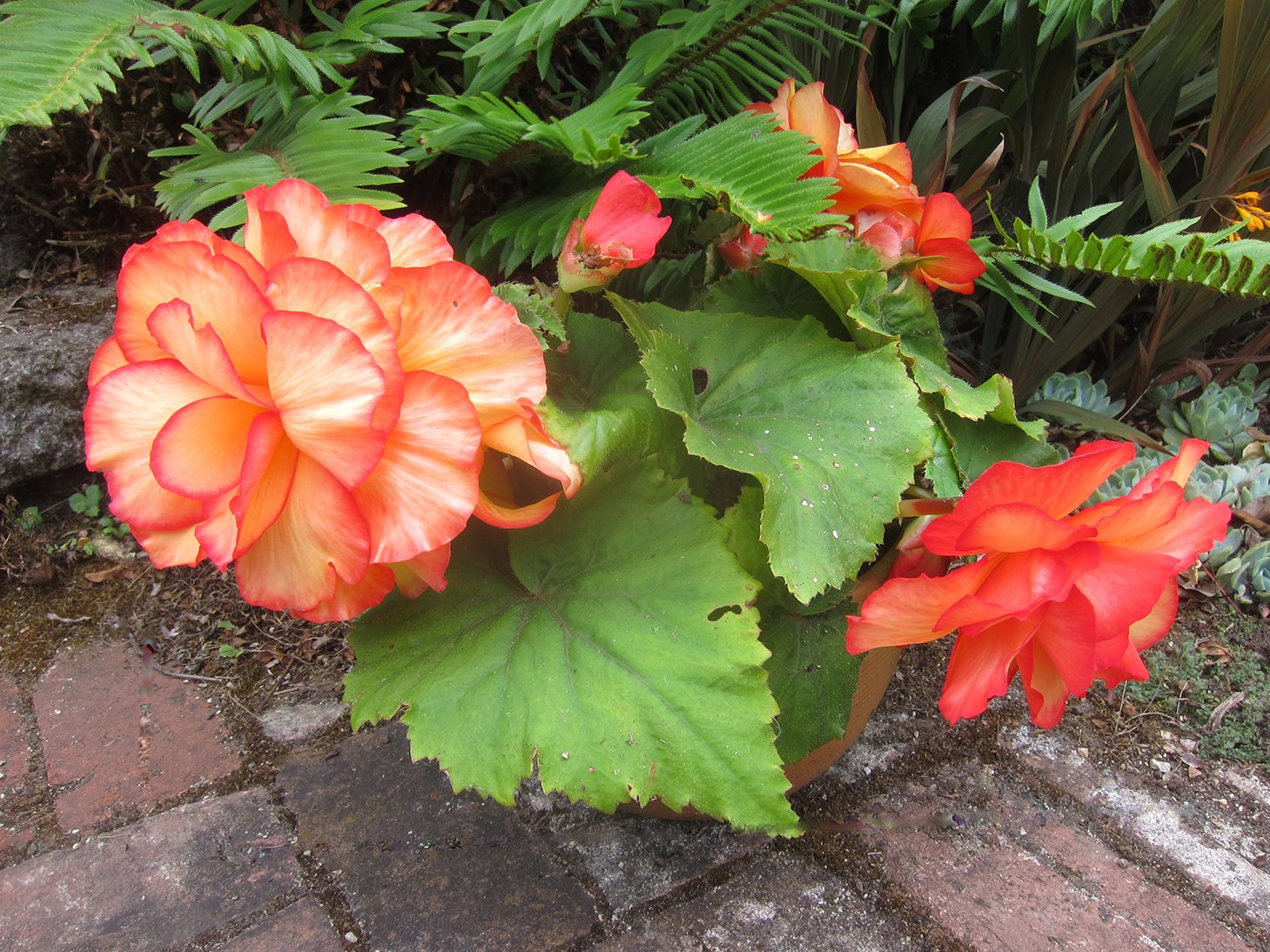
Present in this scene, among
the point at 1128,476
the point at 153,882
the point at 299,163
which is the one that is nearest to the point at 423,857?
the point at 153,882

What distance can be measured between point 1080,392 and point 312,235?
1.62m

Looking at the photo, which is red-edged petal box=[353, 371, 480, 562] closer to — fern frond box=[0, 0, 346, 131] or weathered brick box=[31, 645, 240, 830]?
fern frond box=[0, 0, 346, 131]

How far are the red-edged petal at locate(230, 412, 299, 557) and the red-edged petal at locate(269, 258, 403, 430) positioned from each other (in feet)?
0.25

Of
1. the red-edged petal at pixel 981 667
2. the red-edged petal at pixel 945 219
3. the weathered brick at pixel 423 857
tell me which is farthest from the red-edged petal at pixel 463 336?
the weathered brick at pixel 423 857

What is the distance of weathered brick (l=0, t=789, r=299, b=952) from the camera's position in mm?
958

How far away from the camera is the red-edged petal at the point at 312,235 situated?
642mm

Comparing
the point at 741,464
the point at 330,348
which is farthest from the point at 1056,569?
the point at 330,348

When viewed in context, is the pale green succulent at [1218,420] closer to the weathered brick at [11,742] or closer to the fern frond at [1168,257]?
the fern frond at [1168,257]

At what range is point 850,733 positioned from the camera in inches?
42.6

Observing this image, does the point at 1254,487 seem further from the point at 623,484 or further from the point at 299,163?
the point at 299,163

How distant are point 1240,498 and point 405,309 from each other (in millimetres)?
1685

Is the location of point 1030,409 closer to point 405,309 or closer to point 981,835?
point 981,835

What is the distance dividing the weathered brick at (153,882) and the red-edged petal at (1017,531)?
833mm

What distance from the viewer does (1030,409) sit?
1738 millimetres
